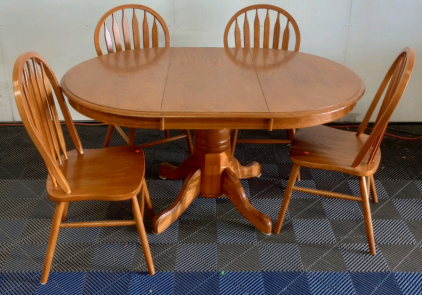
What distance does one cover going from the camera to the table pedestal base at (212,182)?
1.87m

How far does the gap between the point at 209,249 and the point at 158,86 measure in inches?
32.3

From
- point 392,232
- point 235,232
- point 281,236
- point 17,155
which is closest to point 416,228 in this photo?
point 392,232

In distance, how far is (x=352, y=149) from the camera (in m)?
1.75

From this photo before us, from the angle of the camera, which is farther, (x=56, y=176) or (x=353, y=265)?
(x=353, y=265)

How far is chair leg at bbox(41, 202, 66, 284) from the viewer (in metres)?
1.51

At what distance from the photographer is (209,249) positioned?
5.89ft

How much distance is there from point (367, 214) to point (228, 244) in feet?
2.20

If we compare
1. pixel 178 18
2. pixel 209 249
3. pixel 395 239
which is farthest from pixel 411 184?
pixel 178 18

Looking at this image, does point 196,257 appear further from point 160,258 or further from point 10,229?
point 10,229

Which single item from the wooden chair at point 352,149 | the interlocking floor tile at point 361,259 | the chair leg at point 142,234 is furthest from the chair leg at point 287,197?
the chair leg at point 142,234

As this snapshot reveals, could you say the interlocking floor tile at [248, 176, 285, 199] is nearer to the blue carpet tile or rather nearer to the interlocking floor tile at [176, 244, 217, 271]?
the blue carpet tile

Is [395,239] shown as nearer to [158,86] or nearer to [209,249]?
[209,249]

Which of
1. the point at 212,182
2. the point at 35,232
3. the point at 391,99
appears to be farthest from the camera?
the point at 212,182

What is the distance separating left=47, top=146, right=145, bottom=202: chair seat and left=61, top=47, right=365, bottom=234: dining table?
0.89ft
